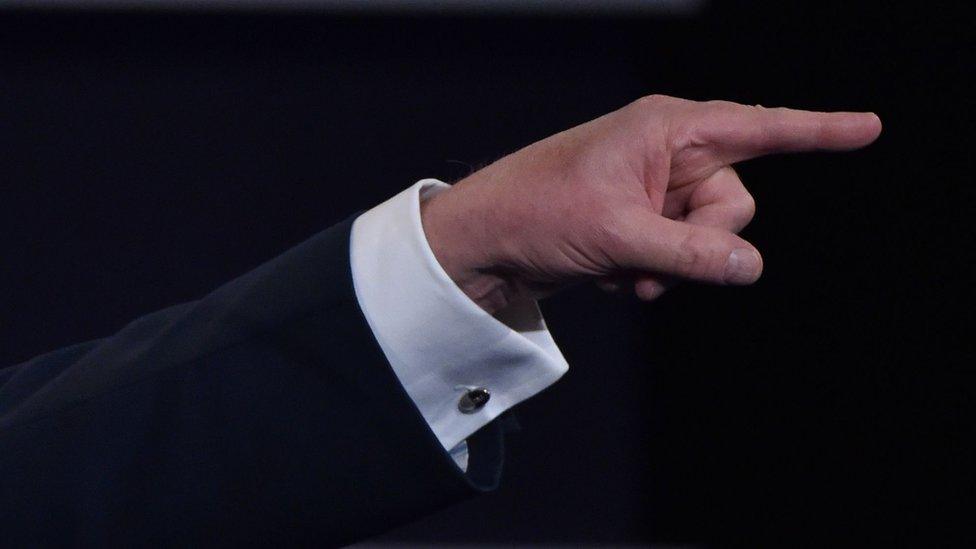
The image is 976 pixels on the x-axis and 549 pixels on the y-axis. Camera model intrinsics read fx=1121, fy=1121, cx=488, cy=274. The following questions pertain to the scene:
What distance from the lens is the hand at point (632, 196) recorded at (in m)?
0.55

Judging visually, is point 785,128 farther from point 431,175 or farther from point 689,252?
point 431,175

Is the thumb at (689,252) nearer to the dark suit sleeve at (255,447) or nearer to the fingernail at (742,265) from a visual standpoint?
the fingernail at (742,265)

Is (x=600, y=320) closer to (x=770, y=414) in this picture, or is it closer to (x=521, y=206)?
(x=770, y=414)

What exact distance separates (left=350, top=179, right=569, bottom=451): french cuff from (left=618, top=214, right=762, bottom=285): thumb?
96 mm

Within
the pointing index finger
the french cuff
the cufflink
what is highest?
the pointing index finger

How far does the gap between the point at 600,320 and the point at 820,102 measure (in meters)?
0.54

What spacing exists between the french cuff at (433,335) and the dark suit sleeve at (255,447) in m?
0.01

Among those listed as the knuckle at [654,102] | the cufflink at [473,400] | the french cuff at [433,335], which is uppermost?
the knuckle at [654,102]

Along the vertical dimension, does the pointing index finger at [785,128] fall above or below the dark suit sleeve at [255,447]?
above

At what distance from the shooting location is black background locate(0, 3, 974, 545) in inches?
52.9

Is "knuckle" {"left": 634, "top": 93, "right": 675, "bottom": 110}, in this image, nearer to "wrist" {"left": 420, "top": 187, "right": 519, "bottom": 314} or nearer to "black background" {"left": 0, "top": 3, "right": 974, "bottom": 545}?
"wrist" {"left": 420, "top": 187, "right": 519, "bottom": 314}

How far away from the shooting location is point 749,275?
558 millimetres

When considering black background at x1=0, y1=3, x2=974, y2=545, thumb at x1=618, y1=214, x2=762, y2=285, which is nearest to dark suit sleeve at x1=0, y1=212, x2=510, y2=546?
thumb at x1=618, y1=214, x2=762, y2=285

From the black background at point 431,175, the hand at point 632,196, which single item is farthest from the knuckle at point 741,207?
the black background at point 431,175
